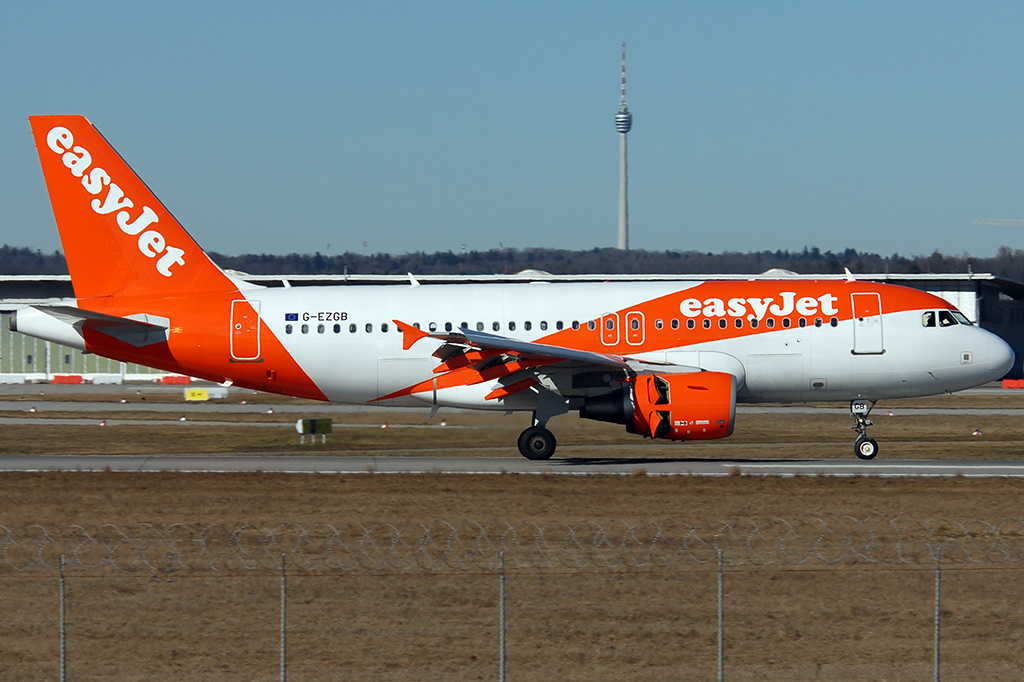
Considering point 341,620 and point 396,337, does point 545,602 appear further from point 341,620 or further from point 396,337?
point 396,337

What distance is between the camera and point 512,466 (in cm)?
3017

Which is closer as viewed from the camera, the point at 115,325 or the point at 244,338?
the point at 115,325

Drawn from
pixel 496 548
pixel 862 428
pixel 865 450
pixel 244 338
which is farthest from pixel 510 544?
pixel 862 428

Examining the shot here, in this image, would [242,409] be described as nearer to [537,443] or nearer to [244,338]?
[244,338]

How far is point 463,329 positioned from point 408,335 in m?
1.54

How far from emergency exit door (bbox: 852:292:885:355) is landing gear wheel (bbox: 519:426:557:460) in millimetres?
8728

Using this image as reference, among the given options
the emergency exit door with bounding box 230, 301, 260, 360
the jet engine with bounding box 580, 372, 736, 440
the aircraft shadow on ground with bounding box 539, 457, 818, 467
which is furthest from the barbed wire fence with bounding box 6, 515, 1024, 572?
the emergency exit door with bounding box 230, 301, 260, 360

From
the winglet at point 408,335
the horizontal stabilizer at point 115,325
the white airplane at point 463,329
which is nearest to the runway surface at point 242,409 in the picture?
the white airplane at point 463,329

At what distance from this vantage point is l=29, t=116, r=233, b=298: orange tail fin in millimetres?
32188

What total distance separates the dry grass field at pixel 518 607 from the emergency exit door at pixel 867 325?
6369mm

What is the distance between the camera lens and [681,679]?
44.0 ft

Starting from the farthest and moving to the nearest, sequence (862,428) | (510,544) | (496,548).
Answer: (862,428)
(510,544)
(496,548)

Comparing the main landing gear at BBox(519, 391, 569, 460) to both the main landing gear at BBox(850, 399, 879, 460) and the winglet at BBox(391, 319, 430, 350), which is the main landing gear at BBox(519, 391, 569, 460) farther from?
the main landing gear at BBox(850, 399, 879, 460)

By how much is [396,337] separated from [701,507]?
37.9 feet
